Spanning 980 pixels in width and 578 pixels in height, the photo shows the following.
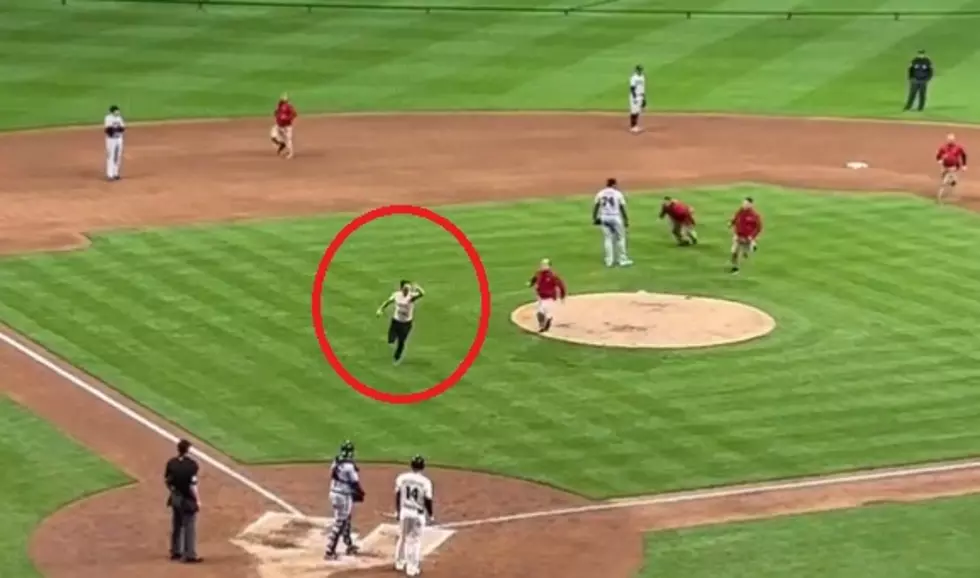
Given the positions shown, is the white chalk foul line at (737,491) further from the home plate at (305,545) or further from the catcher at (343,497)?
the catcher at (343,497)

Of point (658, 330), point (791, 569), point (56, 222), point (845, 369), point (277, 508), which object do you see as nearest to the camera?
point (791, 569)

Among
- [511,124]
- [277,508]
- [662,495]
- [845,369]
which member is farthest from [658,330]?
[511,124]

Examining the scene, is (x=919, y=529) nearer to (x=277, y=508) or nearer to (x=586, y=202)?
(x=277, y=508)

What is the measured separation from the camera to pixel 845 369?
3588 cm

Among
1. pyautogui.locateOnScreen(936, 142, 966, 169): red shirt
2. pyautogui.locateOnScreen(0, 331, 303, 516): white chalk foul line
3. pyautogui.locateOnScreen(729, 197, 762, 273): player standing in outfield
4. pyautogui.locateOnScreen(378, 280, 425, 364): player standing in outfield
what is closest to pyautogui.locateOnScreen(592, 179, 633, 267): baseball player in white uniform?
pyautogui.locateOnScreen(729, 197, 762, 273): player standing in outfield

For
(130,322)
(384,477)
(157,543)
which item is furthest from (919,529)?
(130,322)

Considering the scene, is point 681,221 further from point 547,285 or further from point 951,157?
point 547,285

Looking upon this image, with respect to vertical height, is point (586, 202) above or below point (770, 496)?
above

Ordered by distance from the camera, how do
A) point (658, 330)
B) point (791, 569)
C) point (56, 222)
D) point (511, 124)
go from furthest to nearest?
point (511, 124) < point (56, 222) < point (658, 330) < point (791, 569)

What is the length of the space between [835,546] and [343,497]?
636 centimetres

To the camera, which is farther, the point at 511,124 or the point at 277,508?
the point at 511,124

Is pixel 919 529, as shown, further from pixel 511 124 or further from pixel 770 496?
pixel 511 124

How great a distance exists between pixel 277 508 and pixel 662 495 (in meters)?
5.29

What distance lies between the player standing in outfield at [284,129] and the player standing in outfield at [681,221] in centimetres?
1330
